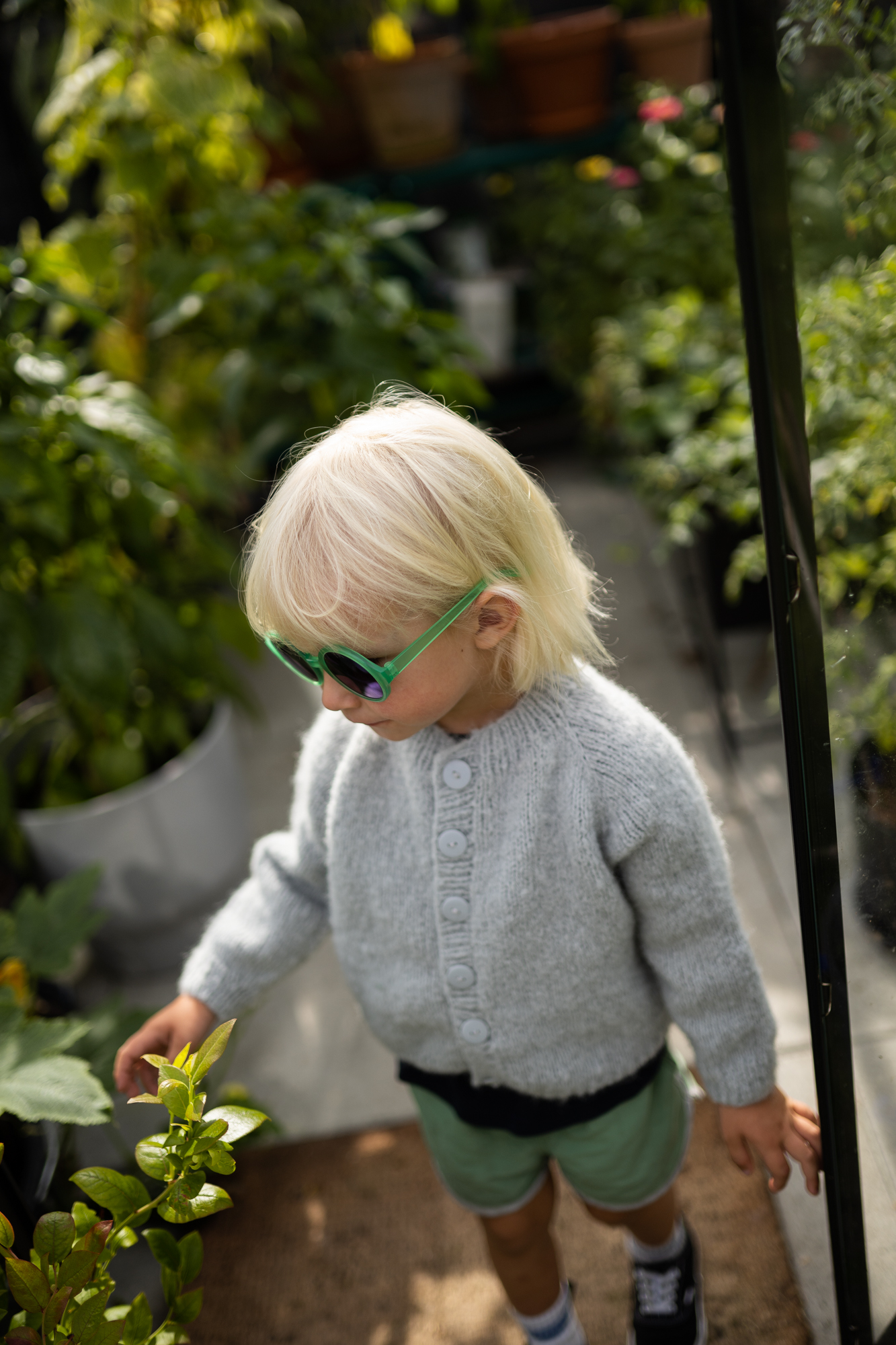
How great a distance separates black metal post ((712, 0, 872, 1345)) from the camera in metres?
0.69

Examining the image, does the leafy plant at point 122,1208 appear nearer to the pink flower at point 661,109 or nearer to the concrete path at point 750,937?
the concrete path at point 750,937

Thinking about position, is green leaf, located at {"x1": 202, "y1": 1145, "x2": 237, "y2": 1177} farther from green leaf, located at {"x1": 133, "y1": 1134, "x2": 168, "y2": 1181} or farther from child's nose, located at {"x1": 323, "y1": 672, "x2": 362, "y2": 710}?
child's nose, located at {"x1": 323, "y1": 672, "x2": 362, "y2": 710}

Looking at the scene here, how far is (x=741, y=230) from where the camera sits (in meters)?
0.73

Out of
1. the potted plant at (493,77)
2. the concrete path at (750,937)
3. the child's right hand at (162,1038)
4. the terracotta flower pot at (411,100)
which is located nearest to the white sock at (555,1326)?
the concrete path at (750,937)

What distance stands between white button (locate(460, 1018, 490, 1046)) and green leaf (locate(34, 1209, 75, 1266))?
0.41 meters

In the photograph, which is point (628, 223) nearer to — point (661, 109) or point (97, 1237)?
point (661, 109)

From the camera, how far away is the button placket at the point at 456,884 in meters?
0.98

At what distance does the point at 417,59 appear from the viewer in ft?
11.0

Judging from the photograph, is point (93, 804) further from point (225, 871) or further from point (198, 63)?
point (198, 63)

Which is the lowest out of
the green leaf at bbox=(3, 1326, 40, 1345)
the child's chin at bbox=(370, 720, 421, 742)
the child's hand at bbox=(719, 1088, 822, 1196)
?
the child's hand at bbox=(719, 1088, 822, 1196)

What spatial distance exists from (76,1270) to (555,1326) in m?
0.74

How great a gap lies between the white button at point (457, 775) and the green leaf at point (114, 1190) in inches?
16.9

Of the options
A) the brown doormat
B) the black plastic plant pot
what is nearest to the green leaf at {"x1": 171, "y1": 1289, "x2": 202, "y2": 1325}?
the brown doormat

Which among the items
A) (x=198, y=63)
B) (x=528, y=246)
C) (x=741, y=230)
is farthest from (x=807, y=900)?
(x=528, y=246)
